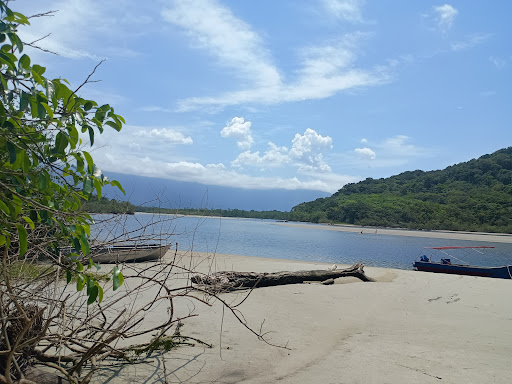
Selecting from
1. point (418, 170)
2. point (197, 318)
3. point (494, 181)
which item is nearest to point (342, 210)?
point (494, 181)

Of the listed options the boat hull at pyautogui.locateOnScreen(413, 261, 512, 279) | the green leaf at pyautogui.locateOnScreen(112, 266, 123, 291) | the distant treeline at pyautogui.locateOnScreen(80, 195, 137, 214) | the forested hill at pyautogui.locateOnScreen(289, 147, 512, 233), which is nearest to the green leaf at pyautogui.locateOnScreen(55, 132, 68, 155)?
the green leaf at pyautogui.locateOnScreen(112, 266, 123, 291)

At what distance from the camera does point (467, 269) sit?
17.5m

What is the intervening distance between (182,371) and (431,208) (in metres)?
72.4

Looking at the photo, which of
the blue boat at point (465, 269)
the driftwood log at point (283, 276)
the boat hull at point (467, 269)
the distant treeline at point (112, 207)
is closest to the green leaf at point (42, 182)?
the distant treeline at point (112, 207)

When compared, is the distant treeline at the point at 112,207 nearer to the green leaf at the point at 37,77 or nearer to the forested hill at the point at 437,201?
the green leaf at the point at 37,77

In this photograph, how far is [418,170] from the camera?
10812 cm

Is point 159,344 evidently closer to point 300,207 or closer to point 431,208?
point 431,208

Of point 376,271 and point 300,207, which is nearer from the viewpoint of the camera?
point 376,271

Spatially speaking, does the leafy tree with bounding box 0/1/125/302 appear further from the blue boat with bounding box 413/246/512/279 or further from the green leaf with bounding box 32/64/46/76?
the blue boat with bounding box 413/246/512/279

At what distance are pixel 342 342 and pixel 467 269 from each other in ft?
44.0

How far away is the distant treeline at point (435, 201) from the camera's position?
62125mm

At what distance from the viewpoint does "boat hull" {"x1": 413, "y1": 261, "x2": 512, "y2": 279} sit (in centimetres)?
1688

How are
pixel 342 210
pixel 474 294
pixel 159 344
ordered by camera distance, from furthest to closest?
pixel 342 210, pixel 474 294, pixel 159 344

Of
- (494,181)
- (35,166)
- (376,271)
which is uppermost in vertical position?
(494,181)
